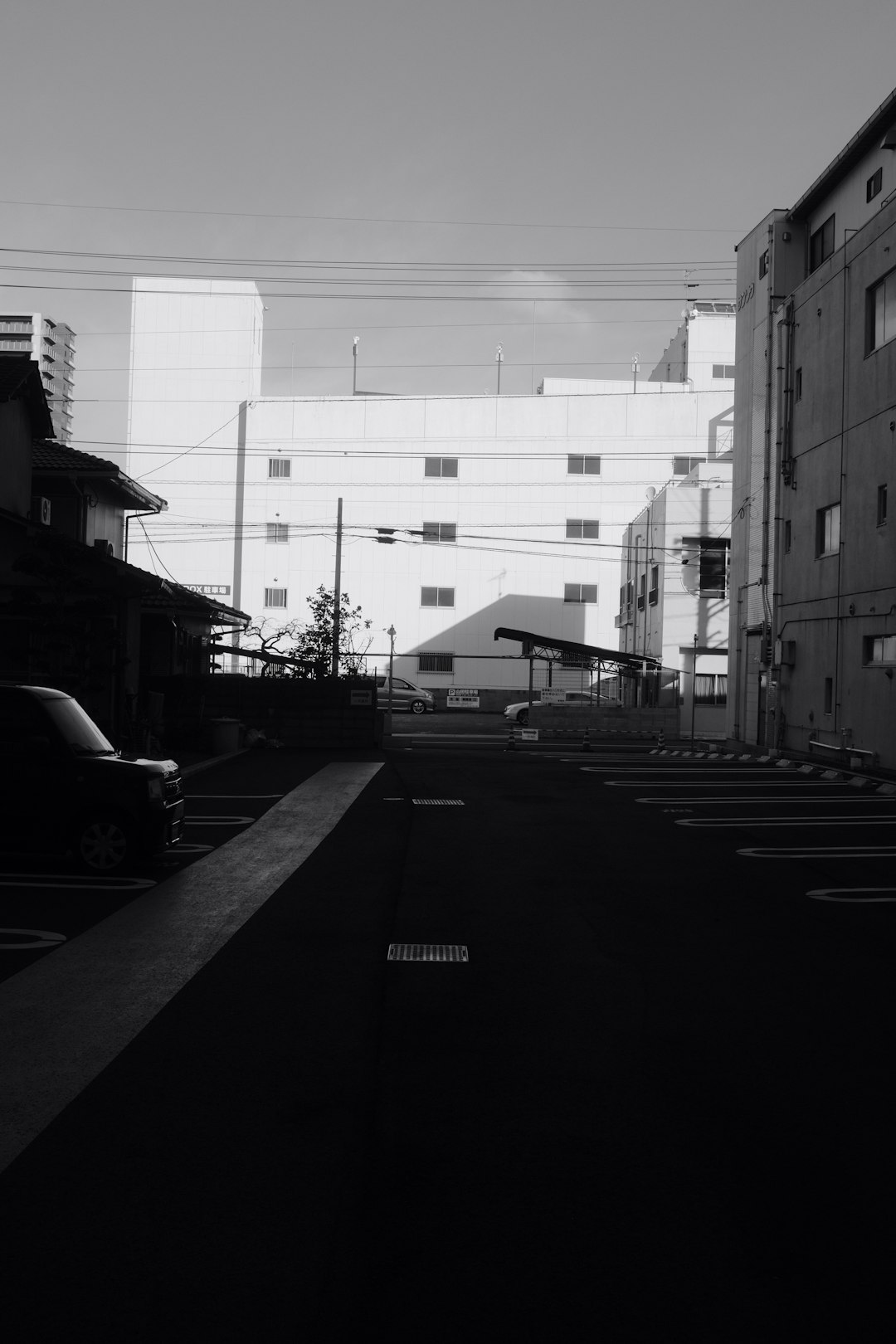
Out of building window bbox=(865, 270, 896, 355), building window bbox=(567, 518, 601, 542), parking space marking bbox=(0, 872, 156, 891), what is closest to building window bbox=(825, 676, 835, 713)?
building window bbox=(865, 270, 896, 355)

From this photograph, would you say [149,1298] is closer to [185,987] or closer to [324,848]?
[185,987]

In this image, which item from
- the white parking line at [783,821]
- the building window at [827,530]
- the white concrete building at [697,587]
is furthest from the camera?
the white concrete building at [697,587]

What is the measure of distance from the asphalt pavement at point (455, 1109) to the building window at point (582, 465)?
49940mm

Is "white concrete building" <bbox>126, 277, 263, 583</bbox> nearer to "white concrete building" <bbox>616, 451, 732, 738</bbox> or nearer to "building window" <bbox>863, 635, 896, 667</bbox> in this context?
"white concrete building" <bbox>616, 451, 732, 738</bbox>

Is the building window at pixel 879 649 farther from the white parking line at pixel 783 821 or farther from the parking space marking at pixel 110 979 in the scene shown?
the parking space marking at pixel 110 979

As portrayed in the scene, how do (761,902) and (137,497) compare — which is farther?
(137,497)

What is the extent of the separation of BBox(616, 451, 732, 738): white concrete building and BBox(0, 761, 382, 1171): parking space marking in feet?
112

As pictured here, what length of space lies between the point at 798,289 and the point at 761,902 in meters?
21.7

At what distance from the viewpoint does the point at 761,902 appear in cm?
982

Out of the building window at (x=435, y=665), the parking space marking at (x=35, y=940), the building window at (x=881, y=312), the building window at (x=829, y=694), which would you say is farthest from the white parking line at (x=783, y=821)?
the building window at (x=435, y=665)

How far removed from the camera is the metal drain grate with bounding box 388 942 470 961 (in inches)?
299

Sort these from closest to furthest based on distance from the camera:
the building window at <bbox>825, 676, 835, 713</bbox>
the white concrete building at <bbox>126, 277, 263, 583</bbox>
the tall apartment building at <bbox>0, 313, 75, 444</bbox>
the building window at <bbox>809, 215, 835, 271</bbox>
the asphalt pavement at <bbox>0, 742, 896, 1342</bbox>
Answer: the asphalt pavement at <bbox>0, 742, 896, 1342</bbox> → the building window at <bbox>825, 676, 835, 713</bbox> → the building window at <bbox>809, 215, 835, 271</bbox> → the white concrete building at <bbox>126, 277, 263, 583</bbox> → the tall apartment building at <bbox>0, 313, 75, 444</bbox>

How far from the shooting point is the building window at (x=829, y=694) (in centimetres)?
2525

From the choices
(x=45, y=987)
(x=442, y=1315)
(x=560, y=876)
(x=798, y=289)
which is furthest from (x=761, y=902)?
(x=798, y=289)
